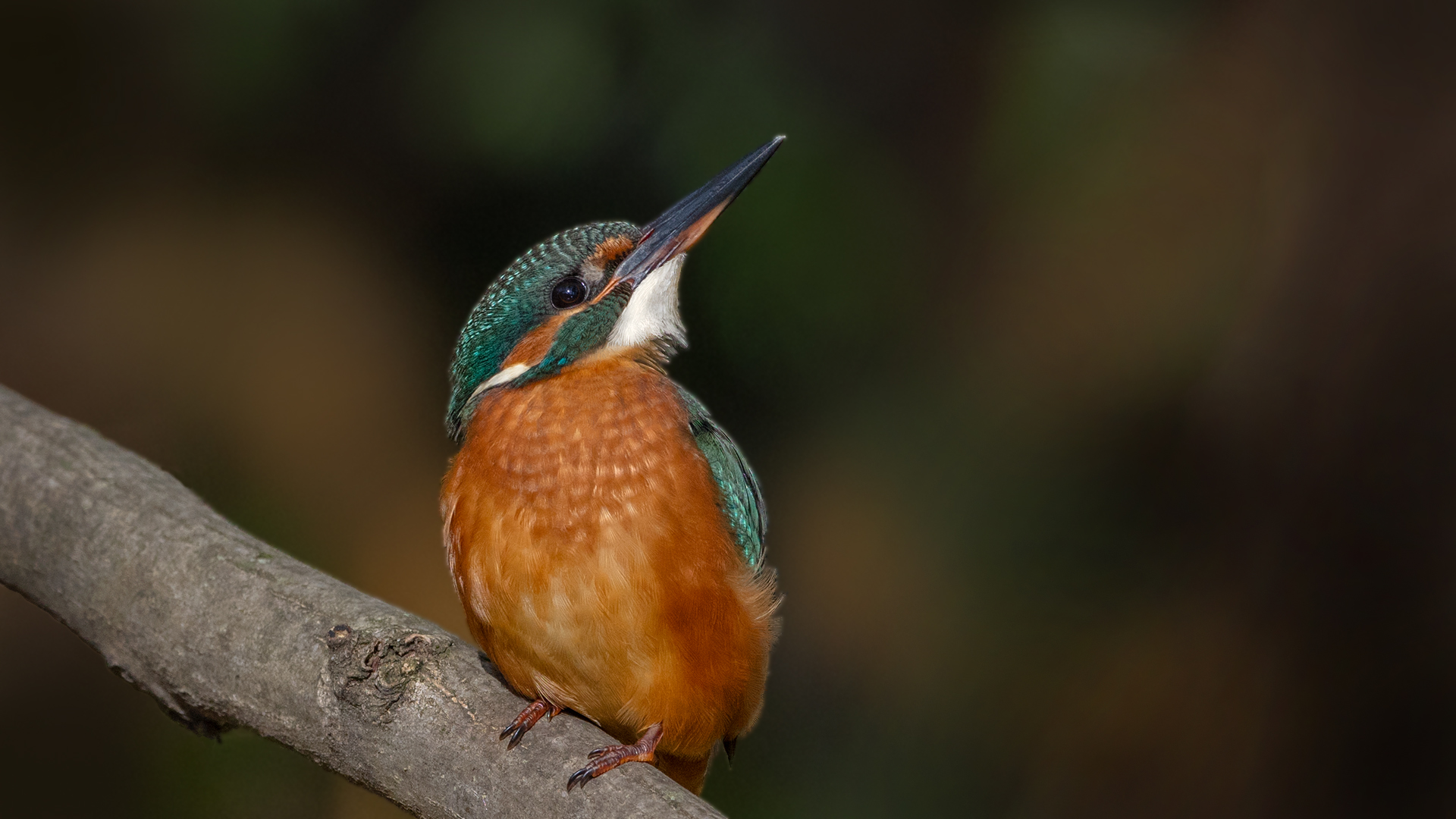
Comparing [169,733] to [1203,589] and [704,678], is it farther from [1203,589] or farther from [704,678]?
[1203,589]

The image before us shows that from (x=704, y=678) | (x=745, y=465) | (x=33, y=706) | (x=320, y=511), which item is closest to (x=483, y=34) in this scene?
(x=320, y=511)

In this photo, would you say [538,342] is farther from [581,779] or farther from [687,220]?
[581,779]

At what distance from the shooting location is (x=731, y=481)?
5.09 feet

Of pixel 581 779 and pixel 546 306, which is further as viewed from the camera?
pixel 546 306

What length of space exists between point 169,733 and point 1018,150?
2299 mm

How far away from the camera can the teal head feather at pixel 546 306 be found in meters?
1.57

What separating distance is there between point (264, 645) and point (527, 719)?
1.29ft

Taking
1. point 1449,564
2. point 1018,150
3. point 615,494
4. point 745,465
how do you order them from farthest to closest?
1. point 1018,150
2. point 1449,564
3. point 745,465
4. point 615,494

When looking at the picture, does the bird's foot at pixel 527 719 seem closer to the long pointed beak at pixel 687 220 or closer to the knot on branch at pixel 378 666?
the knot on branch at pixel 378 666

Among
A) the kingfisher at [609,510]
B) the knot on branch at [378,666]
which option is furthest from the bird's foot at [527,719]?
the knot on branch at [378,666]

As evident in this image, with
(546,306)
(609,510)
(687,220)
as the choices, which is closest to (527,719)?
(609,510)

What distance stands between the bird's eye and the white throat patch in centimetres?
6

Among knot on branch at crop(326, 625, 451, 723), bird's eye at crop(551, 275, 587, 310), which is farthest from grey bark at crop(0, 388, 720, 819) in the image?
bird's eye at crop(551, 275, 587, 310)

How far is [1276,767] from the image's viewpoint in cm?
240
